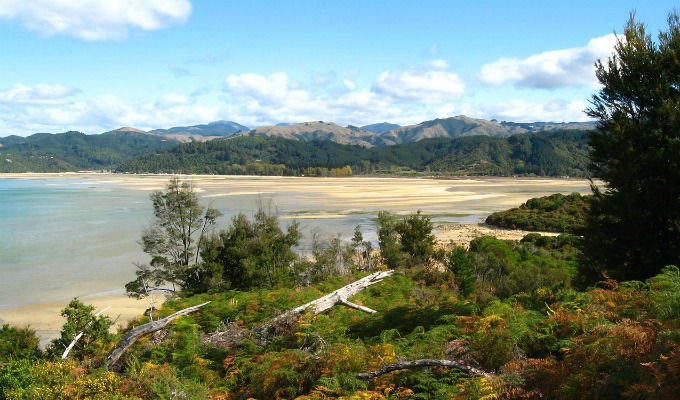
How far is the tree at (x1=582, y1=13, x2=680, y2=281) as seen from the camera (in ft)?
40.7

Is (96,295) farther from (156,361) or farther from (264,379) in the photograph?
(264,379)

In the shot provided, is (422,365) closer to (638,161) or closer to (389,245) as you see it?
(638,161)

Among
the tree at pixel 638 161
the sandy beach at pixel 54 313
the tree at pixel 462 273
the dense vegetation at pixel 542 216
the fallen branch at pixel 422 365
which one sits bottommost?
the sandy beach at pixel 54 313

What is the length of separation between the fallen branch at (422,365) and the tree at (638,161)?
8952 mm

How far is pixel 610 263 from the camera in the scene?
13.4 metres

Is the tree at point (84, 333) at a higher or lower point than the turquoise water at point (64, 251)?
higher

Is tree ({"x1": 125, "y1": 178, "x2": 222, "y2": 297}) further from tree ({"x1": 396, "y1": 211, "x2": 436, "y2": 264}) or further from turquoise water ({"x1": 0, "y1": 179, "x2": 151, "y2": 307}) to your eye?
tree ({"x1": 396, "y1": 211, "x2": 436, "y2": 264})

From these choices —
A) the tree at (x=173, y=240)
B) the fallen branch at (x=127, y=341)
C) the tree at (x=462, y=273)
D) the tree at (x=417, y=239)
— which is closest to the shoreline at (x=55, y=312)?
the tree at (x=173, y=240)

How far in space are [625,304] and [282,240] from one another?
61.1ft

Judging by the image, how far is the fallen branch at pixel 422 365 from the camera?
6.30 m

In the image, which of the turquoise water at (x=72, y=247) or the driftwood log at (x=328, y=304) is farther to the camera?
the turquoise water at (x=72, y=247)

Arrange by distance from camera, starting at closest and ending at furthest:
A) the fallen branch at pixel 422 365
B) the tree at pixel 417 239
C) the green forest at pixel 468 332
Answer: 1. the green forest at pixel 468 332
2. the fallen branch at pixel 422 365
3. the tree at pixel 417 239

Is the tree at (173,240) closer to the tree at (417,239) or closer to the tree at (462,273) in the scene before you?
the tree at (462,273)

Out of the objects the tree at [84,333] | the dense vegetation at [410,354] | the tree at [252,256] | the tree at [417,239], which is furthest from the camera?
the tree at [417,239]
